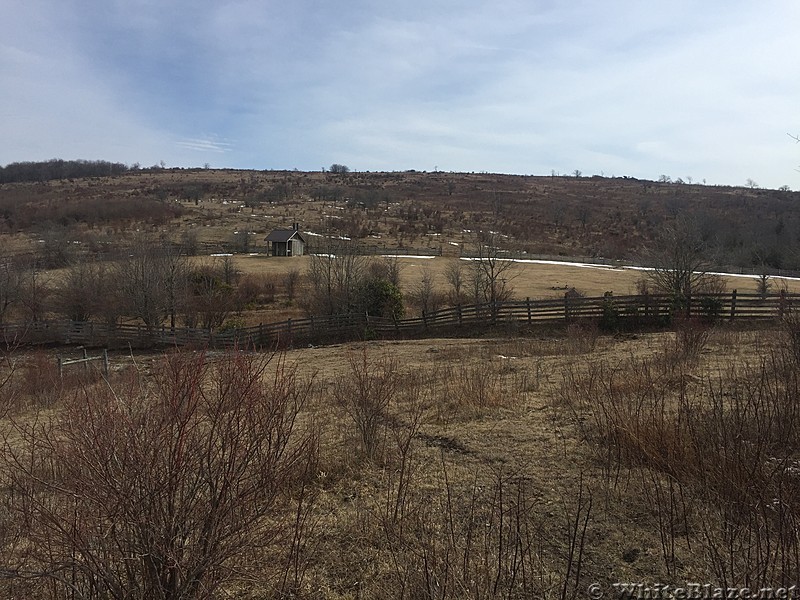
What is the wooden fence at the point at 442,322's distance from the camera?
2000cm

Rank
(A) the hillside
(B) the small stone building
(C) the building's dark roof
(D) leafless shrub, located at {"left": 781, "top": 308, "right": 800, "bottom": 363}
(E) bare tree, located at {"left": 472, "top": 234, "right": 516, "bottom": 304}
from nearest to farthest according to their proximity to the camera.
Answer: (D) leafless shrub, located at {"left": 781, "top": 308, "right": 800, "bottom": 363} → (E) bare tree, located at {"left": 472, "top": 234, "right": 516, "bottom": 304} → (C) the building's dark roof → (B) the small stone building → (A) the hillside

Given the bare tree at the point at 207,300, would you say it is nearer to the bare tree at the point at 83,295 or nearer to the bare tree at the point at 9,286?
the bare tree at the point at 83,295

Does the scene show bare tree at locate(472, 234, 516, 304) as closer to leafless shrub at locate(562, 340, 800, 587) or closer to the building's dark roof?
leafless shrub at locate(562, 340, 800, 587)

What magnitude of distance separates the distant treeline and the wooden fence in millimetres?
148297

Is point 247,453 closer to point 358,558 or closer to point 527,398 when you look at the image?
point 358,558

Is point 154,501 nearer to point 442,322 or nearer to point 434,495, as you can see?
point 434,495

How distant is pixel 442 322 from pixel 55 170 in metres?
174

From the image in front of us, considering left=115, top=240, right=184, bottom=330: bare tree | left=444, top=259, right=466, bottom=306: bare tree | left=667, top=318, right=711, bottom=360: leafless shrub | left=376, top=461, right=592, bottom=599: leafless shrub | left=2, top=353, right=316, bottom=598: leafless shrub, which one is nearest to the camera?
left=2, top=353, right=316, bottom=598: leafless shrub

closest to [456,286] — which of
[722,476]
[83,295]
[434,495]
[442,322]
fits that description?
[442,322]

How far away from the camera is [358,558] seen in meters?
4.00

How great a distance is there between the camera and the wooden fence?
65.6 ft

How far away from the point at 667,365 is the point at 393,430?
567cm

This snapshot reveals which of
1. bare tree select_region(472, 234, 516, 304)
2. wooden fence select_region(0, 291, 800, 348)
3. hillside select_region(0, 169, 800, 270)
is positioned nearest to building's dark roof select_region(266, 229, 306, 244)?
hillside select_region(0, 169, 800, 270)

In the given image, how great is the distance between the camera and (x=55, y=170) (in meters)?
156
